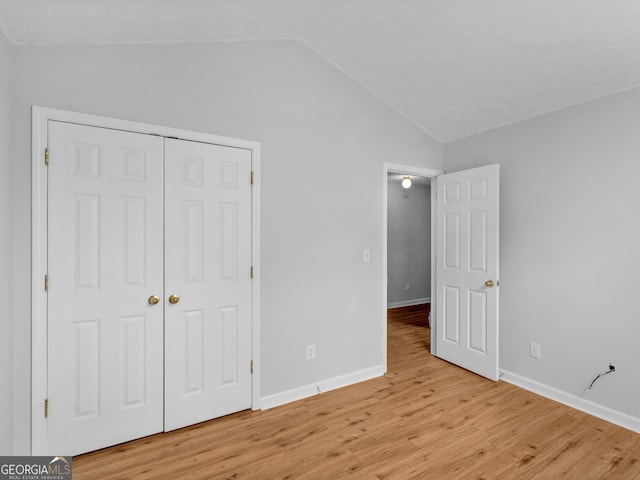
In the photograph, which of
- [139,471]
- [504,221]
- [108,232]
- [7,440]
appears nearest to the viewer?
[7,440]

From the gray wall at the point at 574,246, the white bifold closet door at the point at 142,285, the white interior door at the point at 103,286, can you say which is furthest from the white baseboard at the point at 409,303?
the white interior door at the point at 103,286

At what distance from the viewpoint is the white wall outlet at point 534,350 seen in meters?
2.86

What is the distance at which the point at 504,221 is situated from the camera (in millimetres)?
3107

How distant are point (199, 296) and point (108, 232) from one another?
0.71m

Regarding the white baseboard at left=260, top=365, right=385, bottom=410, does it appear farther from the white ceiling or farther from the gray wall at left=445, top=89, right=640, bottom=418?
the white ceiling

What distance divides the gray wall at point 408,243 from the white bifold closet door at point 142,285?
4.25m

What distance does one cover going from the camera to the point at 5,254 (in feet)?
5.55

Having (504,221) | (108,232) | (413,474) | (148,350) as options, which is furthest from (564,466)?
(108,232)

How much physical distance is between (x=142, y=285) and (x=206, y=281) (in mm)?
405

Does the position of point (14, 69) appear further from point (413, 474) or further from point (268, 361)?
point (413, 474)

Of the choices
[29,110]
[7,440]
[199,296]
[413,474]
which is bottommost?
[413,474]

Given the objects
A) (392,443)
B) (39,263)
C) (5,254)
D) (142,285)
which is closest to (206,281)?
(142,285)

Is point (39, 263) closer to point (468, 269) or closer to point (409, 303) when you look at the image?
point (468, 269)

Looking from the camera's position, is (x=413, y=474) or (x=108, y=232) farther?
(x=108, y=232)
